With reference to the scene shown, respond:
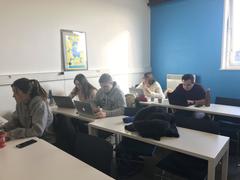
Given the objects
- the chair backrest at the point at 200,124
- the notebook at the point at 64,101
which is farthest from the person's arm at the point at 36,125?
the chair backrest at the point at 200,124

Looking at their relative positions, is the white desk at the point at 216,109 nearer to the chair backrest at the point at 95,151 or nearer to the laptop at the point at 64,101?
the laptop at the point at 64,101

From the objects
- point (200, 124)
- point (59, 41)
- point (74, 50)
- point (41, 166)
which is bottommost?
point (41, 166)

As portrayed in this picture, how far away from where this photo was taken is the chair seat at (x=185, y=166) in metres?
1.87

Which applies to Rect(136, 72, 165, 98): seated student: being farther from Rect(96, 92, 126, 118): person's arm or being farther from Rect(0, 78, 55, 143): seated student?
Rect(0, 78, 55, 143): seated student

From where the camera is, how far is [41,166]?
153 centimetres

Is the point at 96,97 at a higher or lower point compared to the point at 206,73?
lower

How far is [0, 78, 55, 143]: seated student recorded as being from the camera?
2152 mm

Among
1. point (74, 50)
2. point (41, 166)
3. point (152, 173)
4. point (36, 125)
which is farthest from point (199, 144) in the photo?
point (74, 50)

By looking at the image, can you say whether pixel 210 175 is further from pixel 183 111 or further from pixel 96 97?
pixel 96 97

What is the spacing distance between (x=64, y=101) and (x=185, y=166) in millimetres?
2170

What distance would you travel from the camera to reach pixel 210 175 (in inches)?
63.8

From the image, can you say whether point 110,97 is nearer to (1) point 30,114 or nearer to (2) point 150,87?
(1) point 30,114

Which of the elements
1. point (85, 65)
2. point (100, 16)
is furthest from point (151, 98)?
point (100, 16)

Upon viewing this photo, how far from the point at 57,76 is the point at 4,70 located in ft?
2.92
